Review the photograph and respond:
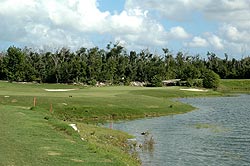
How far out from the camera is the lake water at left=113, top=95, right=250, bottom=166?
2791cm

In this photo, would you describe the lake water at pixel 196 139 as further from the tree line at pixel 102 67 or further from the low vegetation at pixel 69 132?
the tree line at pixel 102 67

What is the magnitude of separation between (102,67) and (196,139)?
109802 millimetres

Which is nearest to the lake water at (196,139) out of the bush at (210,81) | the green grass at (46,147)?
the green grass at (46,147)

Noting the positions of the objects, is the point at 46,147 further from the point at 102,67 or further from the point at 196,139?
the point at 102,67

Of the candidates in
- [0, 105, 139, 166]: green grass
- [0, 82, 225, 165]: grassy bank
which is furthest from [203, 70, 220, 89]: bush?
[0, 105, 139, 166]: green grass

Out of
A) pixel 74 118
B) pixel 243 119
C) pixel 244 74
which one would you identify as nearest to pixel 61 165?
pixel 74 118

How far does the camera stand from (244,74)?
559 ft

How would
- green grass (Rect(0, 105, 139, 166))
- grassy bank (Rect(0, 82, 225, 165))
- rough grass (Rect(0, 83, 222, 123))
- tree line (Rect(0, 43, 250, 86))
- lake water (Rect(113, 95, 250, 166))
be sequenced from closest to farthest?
1. green grass (Rect(0, 105, 139, 166))
2. grassy bank (Rect(0, 82, 225, 165))
3. lake water (Rect(113, 95, 250, 166))
4. rough grass (Rect(0, 83, 222, 123))
5. tree line (Rect(0, 43, 250, 86))

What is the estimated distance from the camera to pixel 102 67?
14538 cm

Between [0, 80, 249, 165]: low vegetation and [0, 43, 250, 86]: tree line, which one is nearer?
[0, 80, 249, 165]: low vegetation

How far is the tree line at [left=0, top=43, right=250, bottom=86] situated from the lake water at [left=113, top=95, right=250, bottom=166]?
8300 cm

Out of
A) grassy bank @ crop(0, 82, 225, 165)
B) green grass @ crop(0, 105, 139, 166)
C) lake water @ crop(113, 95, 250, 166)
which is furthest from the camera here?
lake water @ crop(113, 95, 250, 166)

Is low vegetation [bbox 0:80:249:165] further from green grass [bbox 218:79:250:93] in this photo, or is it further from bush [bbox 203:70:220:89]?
green grass [bbox 218:79:250:93]

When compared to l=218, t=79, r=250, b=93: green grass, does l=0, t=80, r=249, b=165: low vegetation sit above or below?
below
